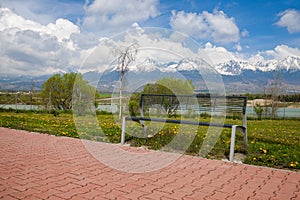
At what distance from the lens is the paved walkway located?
3133 millimetres

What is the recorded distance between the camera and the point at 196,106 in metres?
6.47

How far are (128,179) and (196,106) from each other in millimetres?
3219

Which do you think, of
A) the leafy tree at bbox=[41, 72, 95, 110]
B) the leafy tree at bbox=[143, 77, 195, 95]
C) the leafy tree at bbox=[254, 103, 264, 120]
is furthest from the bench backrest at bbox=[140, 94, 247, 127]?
the leafy tree at bbox=[41, 72, 95, 110]

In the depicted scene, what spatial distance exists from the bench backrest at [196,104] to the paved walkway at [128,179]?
4.61 ft

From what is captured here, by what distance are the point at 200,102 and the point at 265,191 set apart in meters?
2.96

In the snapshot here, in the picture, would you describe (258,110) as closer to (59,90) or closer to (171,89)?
(171,89)

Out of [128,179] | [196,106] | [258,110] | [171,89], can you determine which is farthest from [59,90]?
[128,179]

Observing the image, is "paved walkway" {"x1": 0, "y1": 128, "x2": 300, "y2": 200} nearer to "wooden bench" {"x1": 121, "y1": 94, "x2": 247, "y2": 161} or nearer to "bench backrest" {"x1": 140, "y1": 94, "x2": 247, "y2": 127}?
"wooden bench" {"x1": 121, "y1": 94, "x2": 247, "y2": 161}

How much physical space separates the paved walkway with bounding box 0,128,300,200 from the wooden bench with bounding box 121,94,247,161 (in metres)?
0.73

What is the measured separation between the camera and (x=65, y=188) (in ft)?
10.6

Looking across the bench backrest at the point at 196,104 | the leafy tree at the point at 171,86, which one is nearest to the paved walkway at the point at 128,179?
the bench backrest at the point at 196,104

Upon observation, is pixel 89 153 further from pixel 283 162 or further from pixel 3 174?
pixel 283 162

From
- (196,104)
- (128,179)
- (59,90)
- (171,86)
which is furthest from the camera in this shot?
(59,90)

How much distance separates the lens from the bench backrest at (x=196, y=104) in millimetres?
5613
